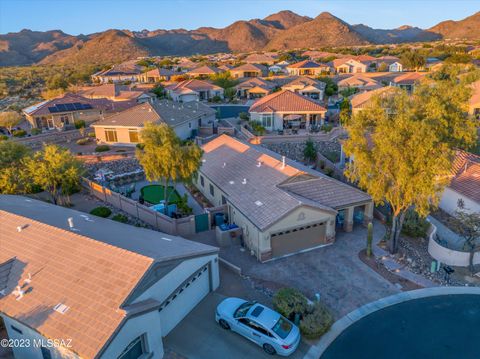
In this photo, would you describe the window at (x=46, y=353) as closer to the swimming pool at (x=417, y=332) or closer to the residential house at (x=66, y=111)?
the swimming pool at (x=417, y=332)

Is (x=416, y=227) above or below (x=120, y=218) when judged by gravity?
below

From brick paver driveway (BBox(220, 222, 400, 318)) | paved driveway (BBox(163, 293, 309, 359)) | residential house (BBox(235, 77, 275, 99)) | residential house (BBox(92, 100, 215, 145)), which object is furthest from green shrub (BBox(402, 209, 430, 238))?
residential house (BBox(235, 77, 275, 99))

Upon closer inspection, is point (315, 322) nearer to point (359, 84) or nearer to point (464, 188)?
point (464, 188)

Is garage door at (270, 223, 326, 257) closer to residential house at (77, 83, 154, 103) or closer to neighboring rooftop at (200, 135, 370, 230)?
neighboring rooftop at (200, 135, 370, 230)

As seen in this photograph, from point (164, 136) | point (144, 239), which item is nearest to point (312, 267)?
point (144, 239)

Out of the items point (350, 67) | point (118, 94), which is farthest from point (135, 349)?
point (350, 67)

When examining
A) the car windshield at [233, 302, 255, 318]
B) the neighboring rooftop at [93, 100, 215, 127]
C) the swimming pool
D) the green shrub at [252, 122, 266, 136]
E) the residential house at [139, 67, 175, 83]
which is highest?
the residential house at [139, 67, 175, 83]

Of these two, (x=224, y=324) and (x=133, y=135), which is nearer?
(x=224, y=324)
